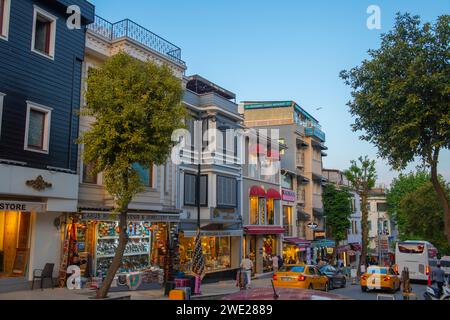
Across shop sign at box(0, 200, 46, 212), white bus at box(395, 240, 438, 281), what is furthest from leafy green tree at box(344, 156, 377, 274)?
shop sign at box(0, 200, 46, 212)

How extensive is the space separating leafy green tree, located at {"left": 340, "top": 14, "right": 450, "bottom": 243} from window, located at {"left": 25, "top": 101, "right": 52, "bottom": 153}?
13.9 meters

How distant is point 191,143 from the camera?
2595cm

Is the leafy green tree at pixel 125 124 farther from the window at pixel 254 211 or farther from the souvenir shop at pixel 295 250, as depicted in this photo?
the souvenir shop at pixel 295 250

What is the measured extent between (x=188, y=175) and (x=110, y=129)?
1134cm

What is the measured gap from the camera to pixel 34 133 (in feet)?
54.7

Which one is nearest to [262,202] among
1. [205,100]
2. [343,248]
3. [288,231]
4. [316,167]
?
[288,231]

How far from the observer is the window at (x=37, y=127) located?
16.4m

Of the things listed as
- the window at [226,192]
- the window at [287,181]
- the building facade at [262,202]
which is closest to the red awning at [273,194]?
the building facade at [262,202]

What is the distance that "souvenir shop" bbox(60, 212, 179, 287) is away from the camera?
57.2 ft

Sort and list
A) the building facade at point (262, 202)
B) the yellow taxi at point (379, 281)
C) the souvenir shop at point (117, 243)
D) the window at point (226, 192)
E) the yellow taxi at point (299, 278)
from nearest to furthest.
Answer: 1. the souvenir shop at point (117, 243)
2. the yellow taxi at point (299, 278)
3. the yellow taxi at point (379, 281)
4. the window at point (226, 192)
5. the building facade at point (262, 202)

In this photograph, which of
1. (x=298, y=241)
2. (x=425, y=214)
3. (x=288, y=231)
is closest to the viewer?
(x=288, y=231)

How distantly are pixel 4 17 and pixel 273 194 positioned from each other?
23.9 metres

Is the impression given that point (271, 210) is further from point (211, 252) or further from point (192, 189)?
point (192, 189)

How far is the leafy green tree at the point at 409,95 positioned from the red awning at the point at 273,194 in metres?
14.3
